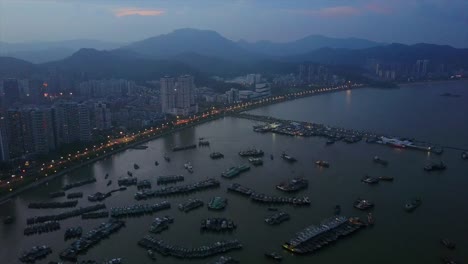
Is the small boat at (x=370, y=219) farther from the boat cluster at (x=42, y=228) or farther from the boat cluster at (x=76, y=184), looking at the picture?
the boat cluster at (x=76, y=184)

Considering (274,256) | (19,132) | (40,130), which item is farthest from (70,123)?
(274,256)

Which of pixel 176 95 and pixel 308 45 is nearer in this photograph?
pixel 176 95

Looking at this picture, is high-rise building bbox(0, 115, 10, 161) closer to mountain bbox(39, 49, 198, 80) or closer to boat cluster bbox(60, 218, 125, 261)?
boat cluster bbox(60, 218, 125, 261)

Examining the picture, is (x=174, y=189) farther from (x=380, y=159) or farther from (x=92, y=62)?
(x=92, y=62)

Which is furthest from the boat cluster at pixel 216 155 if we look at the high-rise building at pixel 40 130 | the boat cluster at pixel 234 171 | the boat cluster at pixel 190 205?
the high-rise building at pixel 40 130

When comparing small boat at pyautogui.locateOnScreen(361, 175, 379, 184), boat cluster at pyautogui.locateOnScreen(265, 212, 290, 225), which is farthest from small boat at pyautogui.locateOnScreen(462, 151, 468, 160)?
boat cluster at pyautogui.locateOnScreen(265, 212, 290, 225)

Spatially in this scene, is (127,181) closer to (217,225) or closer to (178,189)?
(178,189)

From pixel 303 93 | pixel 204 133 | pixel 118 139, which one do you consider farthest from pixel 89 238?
pixel 303 93
